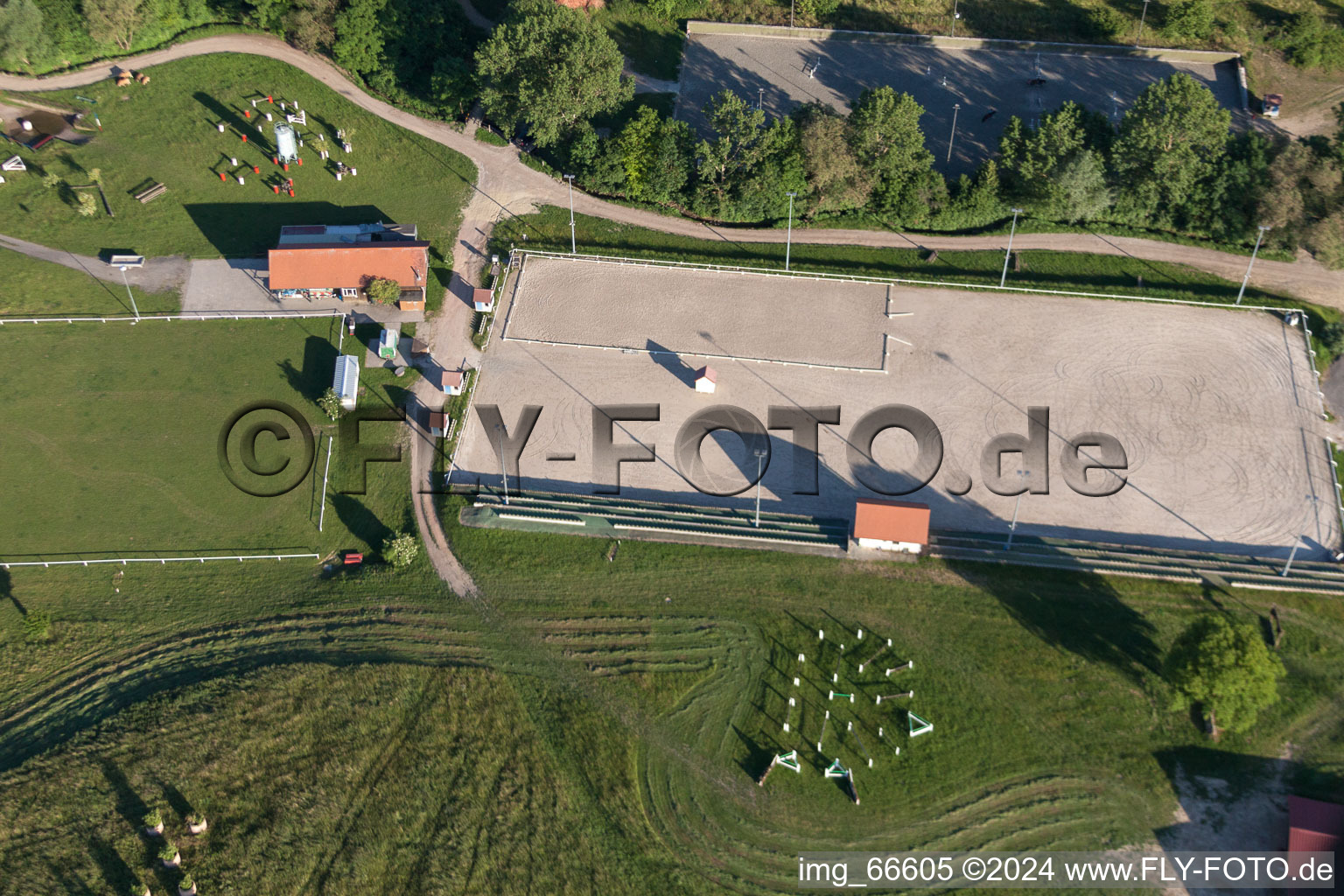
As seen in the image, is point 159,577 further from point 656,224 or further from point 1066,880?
point 1066,880

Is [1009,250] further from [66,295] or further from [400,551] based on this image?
[66,295]

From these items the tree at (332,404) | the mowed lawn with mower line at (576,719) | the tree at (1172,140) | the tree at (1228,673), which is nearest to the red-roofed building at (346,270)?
the tree at (332,404)

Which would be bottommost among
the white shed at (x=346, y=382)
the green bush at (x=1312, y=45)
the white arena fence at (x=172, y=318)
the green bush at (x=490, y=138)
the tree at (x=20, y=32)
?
the white shed at (x=346, y=382)

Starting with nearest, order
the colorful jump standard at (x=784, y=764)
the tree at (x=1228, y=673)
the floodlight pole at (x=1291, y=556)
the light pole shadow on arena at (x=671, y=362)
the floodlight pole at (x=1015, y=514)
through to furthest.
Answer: the tree at (x=1228, y=673) < the colorful jump standard at (x=784, y=764) < the floodlight pole at (x=1291, y=556) < the floodlight pole at (x=1015, y=514) < the light pole shadow on arena at (x=671, y=362)

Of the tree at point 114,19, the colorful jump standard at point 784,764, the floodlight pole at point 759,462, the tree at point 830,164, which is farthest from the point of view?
the tree at point 114,19

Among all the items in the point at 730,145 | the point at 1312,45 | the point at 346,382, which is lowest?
the point at 346,382

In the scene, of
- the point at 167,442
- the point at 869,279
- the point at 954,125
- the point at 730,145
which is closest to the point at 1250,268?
the point at 954,125

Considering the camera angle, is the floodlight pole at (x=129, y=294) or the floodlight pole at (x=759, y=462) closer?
the floodlight pole at (x=759, y=462)

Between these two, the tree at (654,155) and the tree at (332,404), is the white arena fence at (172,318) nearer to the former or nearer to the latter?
the tree at (332,404)
